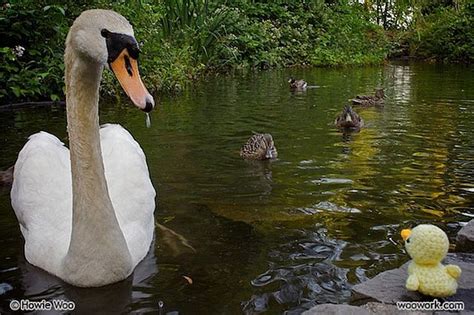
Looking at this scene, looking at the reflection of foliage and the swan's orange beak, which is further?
the reflection of foliage

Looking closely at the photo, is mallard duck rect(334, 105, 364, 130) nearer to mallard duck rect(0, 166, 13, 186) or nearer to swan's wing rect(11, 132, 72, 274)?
mallard duck rect(0, 166, 13, 186)

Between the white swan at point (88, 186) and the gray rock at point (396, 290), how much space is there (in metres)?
1.30

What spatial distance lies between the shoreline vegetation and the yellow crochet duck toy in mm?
8254

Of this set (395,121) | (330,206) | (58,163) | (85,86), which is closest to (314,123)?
(395,121)

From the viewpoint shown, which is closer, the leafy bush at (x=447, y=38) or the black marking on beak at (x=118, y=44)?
the black marking on beak at (x=118, y=44)

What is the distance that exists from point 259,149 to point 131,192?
2.84m

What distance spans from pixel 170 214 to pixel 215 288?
1470 millimetres

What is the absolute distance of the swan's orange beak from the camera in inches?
115

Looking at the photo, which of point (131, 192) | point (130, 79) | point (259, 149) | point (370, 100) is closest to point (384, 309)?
point (130, 79)

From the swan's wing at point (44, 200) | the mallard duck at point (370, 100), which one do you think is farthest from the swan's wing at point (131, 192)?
the mallard duck at point (370, 100)

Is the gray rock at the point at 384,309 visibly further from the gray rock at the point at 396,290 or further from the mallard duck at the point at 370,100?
the mallard duck at the point at 370,100

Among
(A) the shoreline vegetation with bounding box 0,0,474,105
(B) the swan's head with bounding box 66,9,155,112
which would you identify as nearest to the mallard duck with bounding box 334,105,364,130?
(A) the shoreline vegetation with bounding box 0,0,474,105

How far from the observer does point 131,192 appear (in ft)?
13.6

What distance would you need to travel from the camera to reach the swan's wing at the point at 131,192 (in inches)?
153
